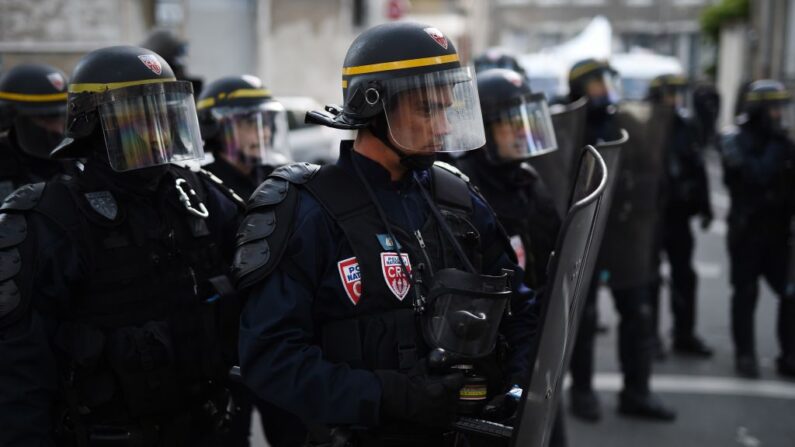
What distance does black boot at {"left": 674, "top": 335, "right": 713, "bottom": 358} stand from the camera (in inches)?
274

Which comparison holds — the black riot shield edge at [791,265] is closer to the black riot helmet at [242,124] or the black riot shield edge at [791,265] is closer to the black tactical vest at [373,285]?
the black riot helmet at [242,124]

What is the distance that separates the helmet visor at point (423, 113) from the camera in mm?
2377

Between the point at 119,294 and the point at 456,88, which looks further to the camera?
the point at 119,294

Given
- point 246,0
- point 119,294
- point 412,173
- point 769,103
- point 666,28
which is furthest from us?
point 666,28

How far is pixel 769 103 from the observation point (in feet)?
21.0

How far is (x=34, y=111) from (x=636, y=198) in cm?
327

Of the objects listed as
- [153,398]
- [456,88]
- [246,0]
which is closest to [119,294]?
[153,398]

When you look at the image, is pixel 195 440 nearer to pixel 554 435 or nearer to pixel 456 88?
pixel 456 88

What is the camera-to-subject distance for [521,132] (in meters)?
3.95

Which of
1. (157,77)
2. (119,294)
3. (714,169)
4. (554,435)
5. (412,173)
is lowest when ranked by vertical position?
(714,169)

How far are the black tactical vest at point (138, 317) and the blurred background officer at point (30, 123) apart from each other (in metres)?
1.25

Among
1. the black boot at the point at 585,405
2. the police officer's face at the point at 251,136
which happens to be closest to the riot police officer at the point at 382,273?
the police officer's face at the point at 251,136

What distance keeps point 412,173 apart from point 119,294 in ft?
3.10

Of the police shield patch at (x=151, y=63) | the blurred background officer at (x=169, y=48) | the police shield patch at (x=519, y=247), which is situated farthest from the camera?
the blurred background officer at (x=169, y=48)
